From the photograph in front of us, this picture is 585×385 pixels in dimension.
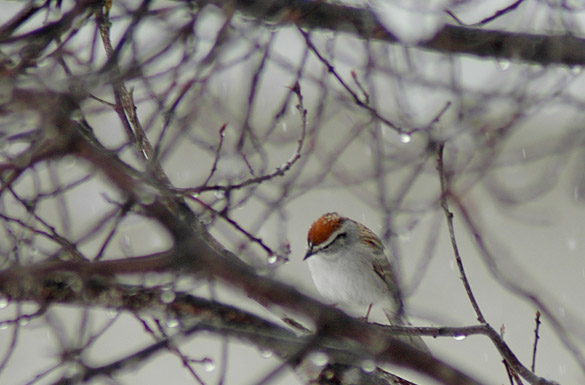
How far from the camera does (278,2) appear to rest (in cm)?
434

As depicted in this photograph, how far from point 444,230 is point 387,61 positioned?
464 cm

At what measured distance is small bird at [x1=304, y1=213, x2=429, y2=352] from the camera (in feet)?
17.3

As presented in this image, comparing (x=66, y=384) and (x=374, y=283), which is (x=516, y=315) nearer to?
(x=374, y=283)

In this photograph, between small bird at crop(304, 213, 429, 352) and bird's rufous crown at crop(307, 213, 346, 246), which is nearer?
bird's rufous crown at crop(307, 213, 346, 246)

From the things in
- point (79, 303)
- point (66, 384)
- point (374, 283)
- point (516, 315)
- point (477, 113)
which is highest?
point (516, 315)

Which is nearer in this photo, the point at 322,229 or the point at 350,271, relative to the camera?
the point at 322,229

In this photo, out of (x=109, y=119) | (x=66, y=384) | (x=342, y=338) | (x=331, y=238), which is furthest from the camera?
(x=109, y=119)

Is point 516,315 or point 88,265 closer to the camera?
point 88,265

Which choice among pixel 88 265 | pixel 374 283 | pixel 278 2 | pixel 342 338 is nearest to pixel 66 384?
pixel 88 265

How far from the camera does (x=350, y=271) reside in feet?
17.6

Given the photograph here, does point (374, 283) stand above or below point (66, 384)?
above

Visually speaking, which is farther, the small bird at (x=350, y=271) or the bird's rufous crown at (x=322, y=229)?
the small bird at (x=350, y=271)

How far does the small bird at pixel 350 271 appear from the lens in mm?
5270

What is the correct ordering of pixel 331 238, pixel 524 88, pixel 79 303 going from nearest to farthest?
pixel 79 303, pixel 524 88, pixel 331 238
